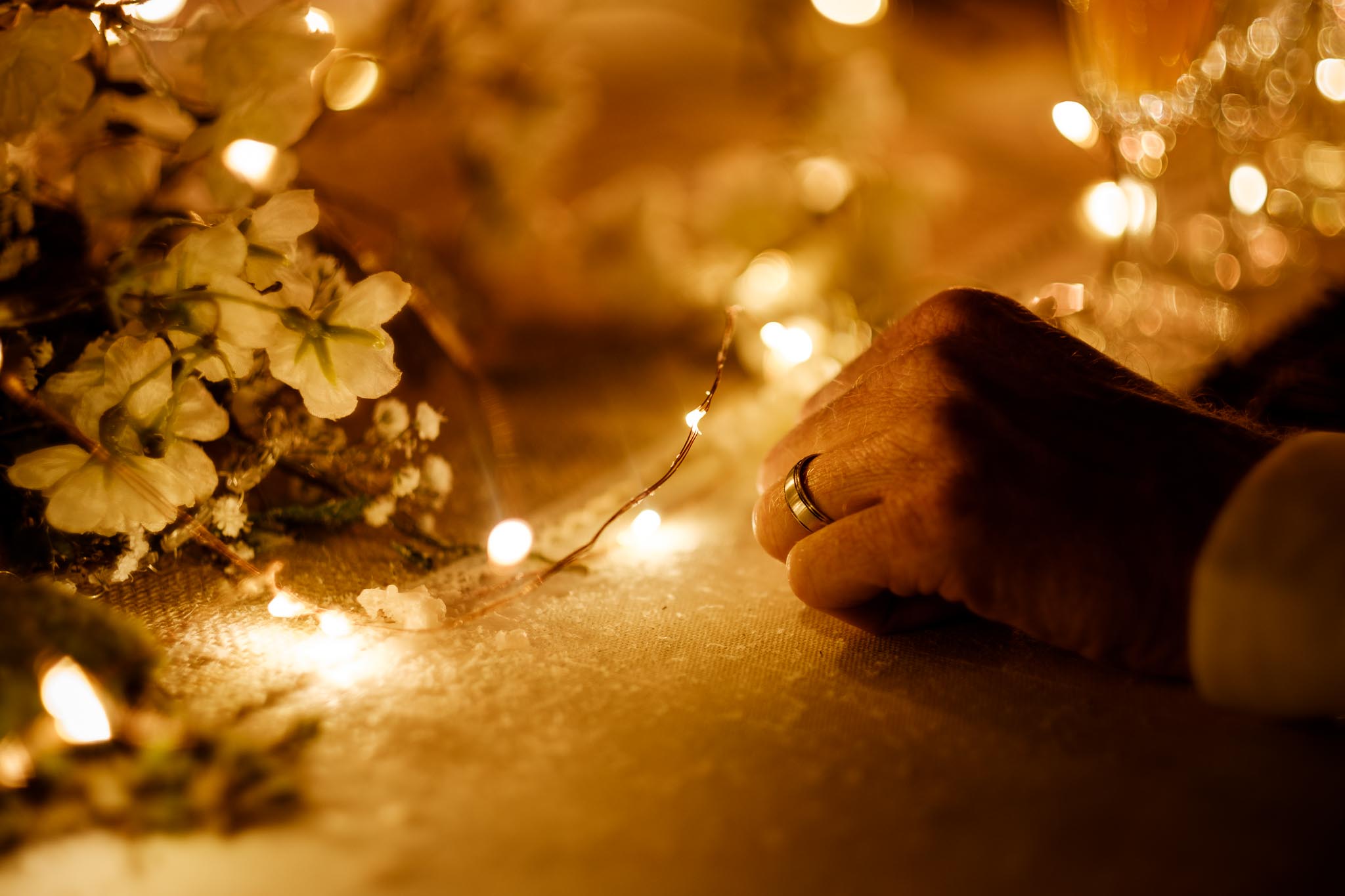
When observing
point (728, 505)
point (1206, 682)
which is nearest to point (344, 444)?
point (728, 505)

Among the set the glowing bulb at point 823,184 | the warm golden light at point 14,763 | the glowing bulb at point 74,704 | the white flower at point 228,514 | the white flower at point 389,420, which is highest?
the glowing bulb at point 823,184

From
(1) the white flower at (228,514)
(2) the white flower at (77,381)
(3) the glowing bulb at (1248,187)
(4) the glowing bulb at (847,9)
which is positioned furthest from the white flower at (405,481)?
(3) the glowing bulb at (1248,187)

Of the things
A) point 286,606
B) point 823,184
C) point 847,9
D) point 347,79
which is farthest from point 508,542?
point 847,9

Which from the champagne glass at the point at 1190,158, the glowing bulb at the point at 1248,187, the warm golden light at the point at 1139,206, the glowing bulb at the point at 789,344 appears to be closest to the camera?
the glowing bulb at the point at 789,344

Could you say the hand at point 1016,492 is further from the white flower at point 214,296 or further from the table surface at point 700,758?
the white flower at point 214,296

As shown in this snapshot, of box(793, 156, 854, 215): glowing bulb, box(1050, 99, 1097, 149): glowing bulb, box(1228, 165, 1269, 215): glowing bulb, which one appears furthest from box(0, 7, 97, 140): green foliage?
box(1228, 165, 1269, 215): glowing bulb

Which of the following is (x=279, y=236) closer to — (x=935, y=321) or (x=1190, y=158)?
(x=935, y=321)
